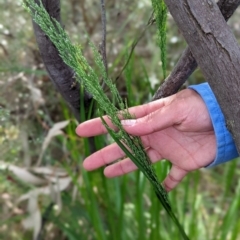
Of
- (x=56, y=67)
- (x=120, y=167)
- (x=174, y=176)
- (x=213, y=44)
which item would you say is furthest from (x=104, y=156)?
(x=213, y=44)

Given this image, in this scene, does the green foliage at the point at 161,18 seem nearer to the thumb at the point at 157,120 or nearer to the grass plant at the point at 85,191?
the thumb at the point at 157,120

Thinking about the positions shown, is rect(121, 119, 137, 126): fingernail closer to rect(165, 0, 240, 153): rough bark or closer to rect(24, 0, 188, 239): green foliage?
rect(24, 0, 188, 239): green foliage

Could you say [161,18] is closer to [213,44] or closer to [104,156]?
[213,44]

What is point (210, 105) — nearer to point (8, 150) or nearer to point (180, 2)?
point (180, 2)

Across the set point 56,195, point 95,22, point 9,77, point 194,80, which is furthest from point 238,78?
point 194,80

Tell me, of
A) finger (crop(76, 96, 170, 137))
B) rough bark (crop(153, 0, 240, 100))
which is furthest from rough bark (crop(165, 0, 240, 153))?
Result: finger (crop(76, 96, 170, 137))

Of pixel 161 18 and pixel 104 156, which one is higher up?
pixel 161 18

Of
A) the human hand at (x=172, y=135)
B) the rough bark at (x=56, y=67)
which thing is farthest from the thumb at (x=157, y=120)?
the rough bark at (x=56, y=67)
